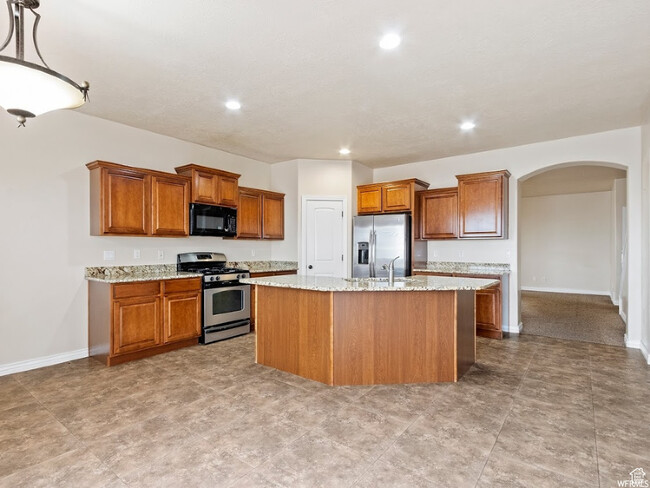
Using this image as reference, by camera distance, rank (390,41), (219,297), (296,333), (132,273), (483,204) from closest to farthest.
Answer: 1. (390,41)
2. (296,333)
3. (132,273)
4. (219,297)
5. (483,204)

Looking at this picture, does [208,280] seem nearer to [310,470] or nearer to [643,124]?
[310,470]

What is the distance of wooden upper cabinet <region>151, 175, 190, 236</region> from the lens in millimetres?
4309

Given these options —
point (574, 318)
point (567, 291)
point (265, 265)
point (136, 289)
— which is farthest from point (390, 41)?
point (567, 291)

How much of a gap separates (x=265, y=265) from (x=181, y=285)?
1992 mm

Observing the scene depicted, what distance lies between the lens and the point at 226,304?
15.8ft

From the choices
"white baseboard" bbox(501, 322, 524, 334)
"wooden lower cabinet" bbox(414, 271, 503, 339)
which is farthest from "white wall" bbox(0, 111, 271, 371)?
"white baseboard" bbox(501, 322, 524, 334)

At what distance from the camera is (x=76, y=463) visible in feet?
6.66

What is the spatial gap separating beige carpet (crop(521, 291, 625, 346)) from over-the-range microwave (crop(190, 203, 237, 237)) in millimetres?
4515

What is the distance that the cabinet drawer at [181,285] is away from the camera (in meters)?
4.16

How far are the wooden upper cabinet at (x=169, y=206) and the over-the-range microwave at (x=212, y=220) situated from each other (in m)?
0.10

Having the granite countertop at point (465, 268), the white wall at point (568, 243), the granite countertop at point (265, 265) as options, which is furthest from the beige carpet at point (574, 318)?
the granite countertop at point (265, 265)

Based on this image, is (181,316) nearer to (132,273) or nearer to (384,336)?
(132,273)

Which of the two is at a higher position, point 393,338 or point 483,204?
point 483,204

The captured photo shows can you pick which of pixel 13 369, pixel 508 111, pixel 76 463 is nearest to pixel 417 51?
pixel 508 111
